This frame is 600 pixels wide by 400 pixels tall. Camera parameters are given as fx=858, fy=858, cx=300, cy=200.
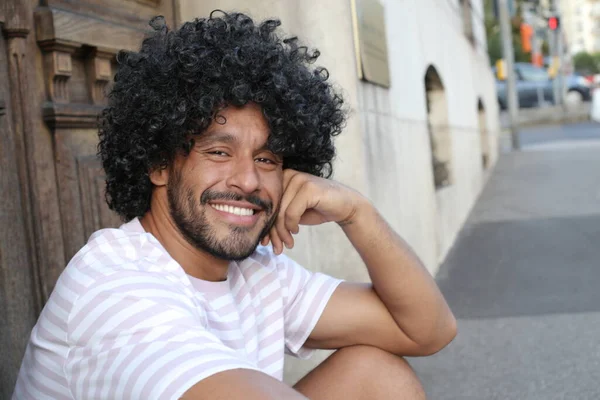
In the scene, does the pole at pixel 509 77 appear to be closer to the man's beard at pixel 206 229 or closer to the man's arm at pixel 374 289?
the man's arm at pixel 374 289

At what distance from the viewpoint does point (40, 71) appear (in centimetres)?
329

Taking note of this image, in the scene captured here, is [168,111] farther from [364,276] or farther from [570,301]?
[570,301]

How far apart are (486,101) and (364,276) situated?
10.3 m

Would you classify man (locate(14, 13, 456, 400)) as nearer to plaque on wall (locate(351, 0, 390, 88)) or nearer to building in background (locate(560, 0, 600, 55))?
plaque on wall (locate(351, 0, 390, 88))

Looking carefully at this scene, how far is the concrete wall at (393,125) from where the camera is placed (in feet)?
14.0

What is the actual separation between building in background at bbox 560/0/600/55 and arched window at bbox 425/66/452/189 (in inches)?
3860

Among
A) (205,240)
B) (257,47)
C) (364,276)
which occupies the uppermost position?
(257,47)

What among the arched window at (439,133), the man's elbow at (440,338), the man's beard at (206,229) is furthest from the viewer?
the arched window at (439,133)

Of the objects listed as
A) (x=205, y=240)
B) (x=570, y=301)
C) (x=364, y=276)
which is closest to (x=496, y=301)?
(x=570, y=301)

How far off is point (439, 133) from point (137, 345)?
22.7 ft

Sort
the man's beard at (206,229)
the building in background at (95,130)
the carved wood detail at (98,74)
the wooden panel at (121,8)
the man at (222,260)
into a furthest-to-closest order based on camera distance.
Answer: the carved wood detail at (98,74) < the wooden panel at (121,8) < the building in background at (95,130) < the man's beard at (206,229) < the man at (222,260)

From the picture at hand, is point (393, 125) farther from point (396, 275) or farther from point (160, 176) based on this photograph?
point (160, 176)

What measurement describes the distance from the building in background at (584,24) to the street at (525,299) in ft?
319

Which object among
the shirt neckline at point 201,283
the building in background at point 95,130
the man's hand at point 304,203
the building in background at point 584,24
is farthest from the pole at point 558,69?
the building in background at point 584,24
